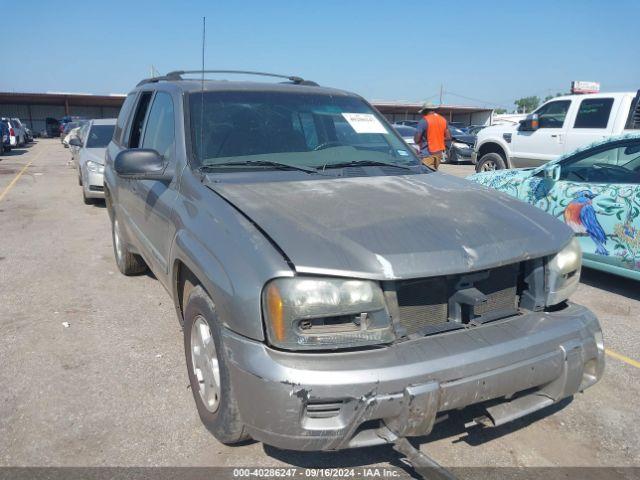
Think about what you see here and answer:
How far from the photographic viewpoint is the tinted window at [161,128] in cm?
346

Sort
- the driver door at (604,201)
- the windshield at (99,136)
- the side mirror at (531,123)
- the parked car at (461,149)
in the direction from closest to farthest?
the driver door at (604,201)
the windshield at (99,136)
the side mirror at (531,123)
the parked car at (461,149)

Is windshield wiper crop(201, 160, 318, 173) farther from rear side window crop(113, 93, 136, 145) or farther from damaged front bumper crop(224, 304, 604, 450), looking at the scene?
rear side window crop(113, 93, 136, 145)

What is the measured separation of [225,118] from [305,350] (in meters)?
1.85

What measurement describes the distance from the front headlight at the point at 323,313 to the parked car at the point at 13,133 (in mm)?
25670

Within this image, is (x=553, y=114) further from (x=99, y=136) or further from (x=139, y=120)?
(x=99, y=136)

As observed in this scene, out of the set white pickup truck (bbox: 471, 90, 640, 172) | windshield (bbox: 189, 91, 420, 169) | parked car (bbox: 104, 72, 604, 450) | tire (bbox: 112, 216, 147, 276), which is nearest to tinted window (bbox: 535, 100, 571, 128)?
white pickup truck (bbox: 471, 90, 640, 172)

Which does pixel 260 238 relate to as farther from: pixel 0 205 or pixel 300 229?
pixel 0 205

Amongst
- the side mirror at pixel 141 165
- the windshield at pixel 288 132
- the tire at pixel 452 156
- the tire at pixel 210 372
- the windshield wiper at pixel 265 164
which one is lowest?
the tire at pixel 452 156

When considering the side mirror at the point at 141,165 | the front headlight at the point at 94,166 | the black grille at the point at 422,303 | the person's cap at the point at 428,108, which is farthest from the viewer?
the person's cap at the point at 428,108

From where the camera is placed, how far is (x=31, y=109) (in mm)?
51688

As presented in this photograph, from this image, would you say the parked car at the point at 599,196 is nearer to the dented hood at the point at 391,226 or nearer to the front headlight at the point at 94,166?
the dented hood at the point at 391,226

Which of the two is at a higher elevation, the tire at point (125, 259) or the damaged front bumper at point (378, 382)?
the damaged front bumper at point (378, 382)

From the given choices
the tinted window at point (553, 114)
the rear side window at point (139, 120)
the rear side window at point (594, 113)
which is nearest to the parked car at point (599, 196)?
the rear side window at point (139, 120)

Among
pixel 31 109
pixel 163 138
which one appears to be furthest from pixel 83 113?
pixel 163 138
